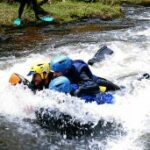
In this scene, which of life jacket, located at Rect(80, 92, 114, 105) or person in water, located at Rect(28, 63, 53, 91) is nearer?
person in water, located at Rect(28, 63, 53, 91)

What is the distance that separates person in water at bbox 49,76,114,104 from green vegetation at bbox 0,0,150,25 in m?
8.68

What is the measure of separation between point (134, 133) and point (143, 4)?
16342 mm

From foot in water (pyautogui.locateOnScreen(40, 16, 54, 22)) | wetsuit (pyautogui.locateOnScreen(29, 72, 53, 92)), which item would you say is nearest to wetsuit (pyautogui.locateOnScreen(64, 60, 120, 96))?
wetsuit (pyautogui.locateOnScreen(29, 72, 53, 92))

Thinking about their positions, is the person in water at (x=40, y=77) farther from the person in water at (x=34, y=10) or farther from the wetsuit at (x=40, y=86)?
the person in water at (x=34, y=10)

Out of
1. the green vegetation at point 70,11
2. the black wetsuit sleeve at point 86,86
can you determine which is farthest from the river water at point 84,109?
the green vegetation at point 70,11

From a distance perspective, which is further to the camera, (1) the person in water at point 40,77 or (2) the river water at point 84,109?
(1) the person in water at point 40,77

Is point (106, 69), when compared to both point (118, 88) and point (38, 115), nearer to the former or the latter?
point (118, 88)

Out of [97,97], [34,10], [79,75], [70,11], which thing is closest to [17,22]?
[34,10]

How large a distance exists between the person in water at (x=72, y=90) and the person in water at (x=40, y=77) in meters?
0.23

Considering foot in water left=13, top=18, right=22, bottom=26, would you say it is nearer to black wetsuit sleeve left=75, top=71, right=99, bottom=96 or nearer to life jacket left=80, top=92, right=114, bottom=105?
black wetsuit sleeve left=75, top=71, right=99, bottom=96

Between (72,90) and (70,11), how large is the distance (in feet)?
35.9

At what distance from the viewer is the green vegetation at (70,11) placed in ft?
60.7

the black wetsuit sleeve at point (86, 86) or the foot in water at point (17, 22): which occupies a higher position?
the black wetsuit sleeve at point (86, 86)

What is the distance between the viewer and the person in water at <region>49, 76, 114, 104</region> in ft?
30.5
